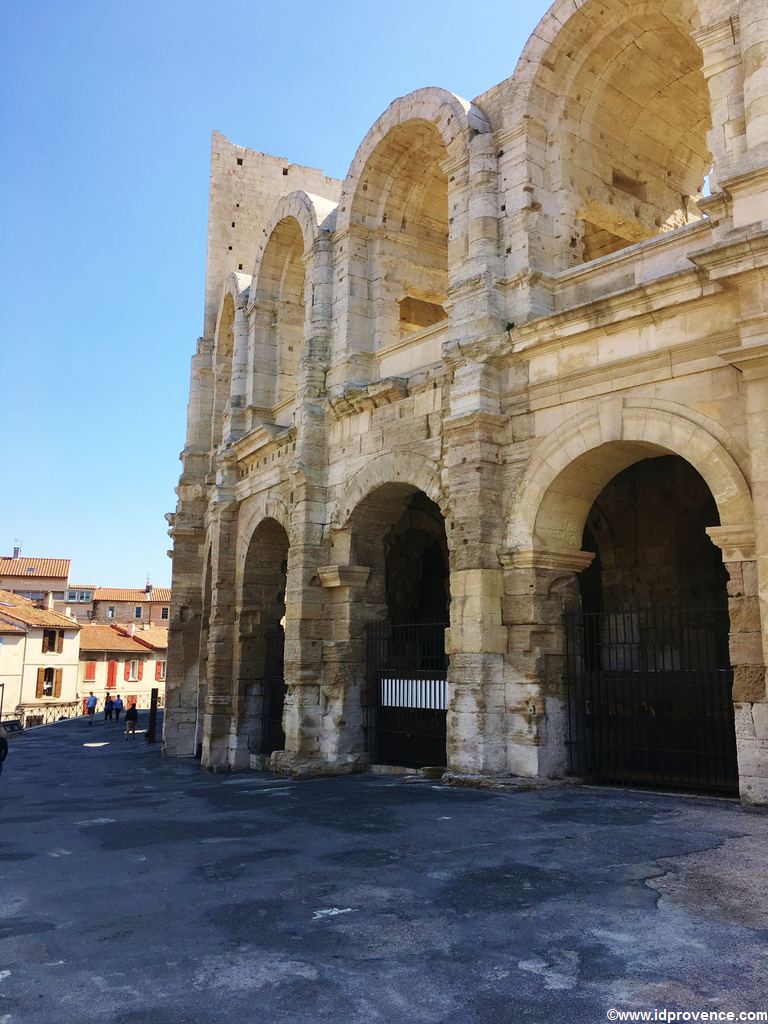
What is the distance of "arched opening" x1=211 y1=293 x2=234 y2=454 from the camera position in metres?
16.5

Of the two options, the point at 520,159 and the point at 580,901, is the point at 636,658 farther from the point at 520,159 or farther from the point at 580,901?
the point at 580,901

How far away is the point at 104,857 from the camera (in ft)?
17.9

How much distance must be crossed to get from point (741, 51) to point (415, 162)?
207 inches

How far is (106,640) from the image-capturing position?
40938 mm

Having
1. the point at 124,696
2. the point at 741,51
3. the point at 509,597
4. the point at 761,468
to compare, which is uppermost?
the point at 741,51

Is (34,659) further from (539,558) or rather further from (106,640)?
(539,558)

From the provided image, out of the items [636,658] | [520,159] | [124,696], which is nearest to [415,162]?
[520,159]

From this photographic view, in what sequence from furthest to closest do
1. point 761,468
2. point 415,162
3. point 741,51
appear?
1. point 415,162
2. point 741,51
3. point 761,468

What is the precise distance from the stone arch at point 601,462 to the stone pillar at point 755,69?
2.33 meters

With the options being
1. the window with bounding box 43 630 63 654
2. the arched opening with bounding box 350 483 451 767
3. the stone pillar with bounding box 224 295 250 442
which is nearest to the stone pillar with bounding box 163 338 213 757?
the stone pillar with bounding box 224 295 250 442

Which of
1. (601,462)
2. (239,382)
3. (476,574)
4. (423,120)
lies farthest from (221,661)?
(423,120)

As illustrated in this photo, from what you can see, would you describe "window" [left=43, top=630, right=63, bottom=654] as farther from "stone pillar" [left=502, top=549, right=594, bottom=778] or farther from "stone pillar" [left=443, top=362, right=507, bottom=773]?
"stone pillar" [left=502, top=549, right=594, bottom=778]

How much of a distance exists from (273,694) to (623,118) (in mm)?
9346

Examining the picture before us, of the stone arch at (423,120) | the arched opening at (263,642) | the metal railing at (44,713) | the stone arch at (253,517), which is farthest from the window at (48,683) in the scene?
the stone arch at (423,120)
